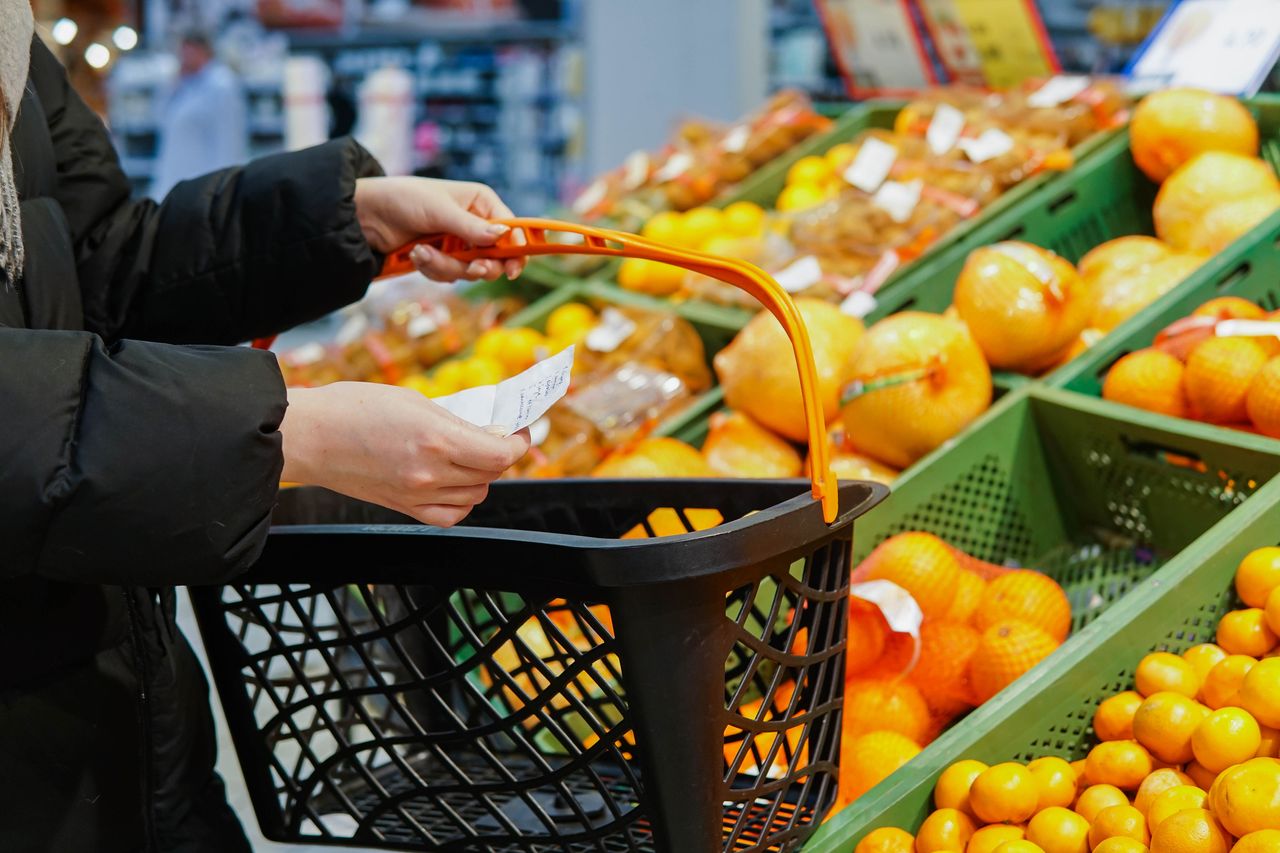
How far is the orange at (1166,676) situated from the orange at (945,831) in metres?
0.24

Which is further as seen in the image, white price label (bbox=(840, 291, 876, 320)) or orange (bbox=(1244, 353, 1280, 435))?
white price label (bbox=(840, 291, 876, 320))

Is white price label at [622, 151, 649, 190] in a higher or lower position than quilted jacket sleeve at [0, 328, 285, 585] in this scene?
lower

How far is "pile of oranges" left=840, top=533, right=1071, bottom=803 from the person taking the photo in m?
1.39

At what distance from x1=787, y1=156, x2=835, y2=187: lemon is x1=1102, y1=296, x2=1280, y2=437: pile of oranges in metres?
1.59

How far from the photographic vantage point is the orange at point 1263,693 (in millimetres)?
1091

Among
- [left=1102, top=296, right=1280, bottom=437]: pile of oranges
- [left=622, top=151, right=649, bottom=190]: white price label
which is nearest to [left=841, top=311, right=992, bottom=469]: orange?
[left=1102, top=296, right=1280, bottom=437]: pile of oranges

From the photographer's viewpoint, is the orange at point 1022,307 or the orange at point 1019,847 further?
the orange at point 1022,307

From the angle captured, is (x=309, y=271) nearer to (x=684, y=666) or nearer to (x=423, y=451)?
(x=423, y=451)

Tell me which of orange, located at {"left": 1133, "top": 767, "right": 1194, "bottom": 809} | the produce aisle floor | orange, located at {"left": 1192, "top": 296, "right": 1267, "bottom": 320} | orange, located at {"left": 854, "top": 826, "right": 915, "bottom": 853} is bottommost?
the produce aisle floor

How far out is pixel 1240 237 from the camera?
77.2 inches

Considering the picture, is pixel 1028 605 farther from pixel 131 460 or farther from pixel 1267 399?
pixel 131 460

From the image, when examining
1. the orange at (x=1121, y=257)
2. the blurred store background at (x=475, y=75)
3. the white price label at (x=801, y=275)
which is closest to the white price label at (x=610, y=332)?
the white price label at (x=801, y=275)

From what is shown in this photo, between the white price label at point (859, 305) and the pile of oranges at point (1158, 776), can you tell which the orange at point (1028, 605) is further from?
the white price label at point (859, 305)

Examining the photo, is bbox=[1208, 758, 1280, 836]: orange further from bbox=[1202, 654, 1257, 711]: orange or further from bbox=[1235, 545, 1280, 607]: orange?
bbox=[1235, 545, 1280, 607]: orange
